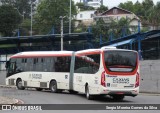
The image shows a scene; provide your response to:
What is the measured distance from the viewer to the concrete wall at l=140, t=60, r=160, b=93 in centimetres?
3294

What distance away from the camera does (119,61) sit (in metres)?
23.1

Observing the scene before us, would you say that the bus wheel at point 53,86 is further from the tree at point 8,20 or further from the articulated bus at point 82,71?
the tree at point 8,20

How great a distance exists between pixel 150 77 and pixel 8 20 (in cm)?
6614

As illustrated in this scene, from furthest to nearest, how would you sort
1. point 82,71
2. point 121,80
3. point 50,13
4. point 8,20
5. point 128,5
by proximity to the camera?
1. point 128,5
2. point 8,20
3. point 50,13
4. point 82,71
5. point 121,80

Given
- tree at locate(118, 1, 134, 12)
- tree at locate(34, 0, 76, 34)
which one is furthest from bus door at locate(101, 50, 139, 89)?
tree at locate(118, 1, 134, 12)

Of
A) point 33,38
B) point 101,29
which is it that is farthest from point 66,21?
point 33,38

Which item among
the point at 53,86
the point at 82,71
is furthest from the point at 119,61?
the point at 53,86

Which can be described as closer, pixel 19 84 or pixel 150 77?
pixel 150 77

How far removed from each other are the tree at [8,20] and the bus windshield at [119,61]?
229ft

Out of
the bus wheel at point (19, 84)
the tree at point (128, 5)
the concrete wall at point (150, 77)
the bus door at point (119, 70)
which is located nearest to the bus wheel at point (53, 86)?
the bus wheel at point (19, 84)

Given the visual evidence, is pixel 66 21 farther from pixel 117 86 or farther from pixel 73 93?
pixel 117 86

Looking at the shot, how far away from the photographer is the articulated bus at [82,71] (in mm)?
22984

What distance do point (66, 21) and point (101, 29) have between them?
84.9 ft

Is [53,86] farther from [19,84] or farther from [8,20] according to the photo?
[8,20]
